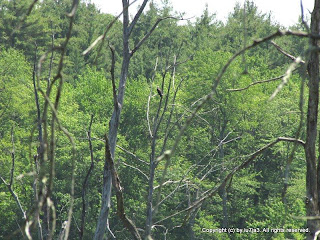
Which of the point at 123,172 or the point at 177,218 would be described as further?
the point at 123,172

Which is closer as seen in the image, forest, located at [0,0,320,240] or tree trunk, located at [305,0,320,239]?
tree trunk, located at [305,0,320,239]

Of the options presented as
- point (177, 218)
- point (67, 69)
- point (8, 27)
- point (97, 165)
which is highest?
point (8, 27)

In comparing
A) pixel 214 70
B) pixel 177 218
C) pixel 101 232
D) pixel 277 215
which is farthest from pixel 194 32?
pixel 101 232

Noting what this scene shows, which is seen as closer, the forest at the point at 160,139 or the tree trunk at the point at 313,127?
the tree trunk at the point at 313,127

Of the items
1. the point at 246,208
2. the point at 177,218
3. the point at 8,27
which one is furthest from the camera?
the point at 8,27

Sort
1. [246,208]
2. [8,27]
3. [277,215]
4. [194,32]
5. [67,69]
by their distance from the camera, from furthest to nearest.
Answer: [194,32] < [67,69] < [8,27] < [246,208] < [277,215]

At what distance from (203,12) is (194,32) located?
2105mm

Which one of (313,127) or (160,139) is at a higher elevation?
(313,127)

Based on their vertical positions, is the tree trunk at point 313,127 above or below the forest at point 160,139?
above

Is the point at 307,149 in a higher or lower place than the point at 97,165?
higher

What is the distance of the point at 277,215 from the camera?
21.1m

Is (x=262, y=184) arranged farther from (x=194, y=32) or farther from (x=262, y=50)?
(x=194, y=32)

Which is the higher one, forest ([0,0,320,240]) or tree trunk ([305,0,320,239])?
tree trunk ([305,0,320,239])

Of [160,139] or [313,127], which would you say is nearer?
[313,127]
